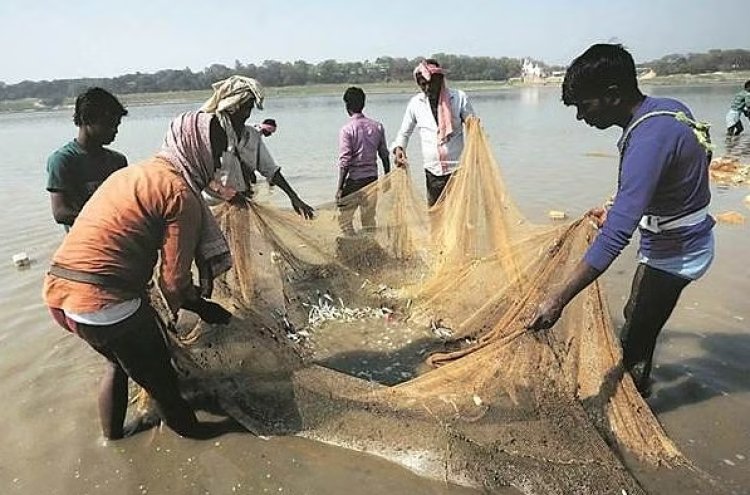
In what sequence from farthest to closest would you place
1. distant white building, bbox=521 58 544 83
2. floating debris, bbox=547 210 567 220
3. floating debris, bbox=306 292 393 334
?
distant white building, bbox=521 58 544 83, floating debris, bbox=547 210 567 220, floating debris, bbox=306 292 393 334

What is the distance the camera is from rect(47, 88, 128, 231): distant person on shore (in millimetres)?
3730

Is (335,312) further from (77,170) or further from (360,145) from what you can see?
(77,170)

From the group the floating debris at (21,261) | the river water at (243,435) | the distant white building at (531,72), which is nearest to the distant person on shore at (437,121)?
the river water at (243,435)

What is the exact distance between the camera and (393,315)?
487cm

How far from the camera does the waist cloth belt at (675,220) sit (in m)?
2.81

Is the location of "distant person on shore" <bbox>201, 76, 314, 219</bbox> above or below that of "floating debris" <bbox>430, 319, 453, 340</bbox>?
above

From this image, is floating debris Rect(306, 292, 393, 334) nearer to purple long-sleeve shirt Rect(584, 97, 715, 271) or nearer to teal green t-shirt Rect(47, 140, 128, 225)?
teal green t-shirt Rect(47, 140, 128, 225)

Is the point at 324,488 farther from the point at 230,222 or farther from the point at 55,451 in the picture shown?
the point at 230,222

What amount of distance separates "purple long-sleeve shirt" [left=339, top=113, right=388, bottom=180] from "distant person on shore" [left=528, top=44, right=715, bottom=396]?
3.59m

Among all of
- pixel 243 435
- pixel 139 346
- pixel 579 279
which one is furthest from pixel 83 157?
pixel 579 279

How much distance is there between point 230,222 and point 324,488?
1.99 m

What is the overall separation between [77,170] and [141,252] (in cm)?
143

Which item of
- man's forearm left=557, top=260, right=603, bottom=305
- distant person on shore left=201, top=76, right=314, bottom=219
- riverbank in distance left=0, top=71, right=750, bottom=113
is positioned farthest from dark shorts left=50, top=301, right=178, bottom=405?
riverbank in distance left=0, top=71, right=750, bottom=113

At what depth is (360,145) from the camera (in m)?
6.12
